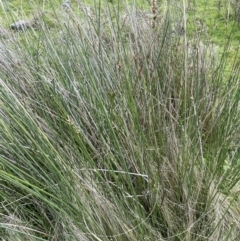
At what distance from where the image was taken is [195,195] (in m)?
1.31

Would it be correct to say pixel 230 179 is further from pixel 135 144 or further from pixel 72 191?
pixel 72 191

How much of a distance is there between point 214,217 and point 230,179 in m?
0.16

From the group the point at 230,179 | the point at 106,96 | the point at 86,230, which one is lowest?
the point at 230,179

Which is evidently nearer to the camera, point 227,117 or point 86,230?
point 86,230

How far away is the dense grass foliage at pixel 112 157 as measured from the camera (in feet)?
3.87

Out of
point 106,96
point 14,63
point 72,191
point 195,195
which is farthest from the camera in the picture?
point 14,63

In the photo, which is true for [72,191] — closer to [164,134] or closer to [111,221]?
[111,221]

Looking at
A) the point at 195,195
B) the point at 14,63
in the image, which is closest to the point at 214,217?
the point at 195,195

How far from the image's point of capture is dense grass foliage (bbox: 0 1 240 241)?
1180mm

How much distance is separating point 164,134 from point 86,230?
40 centimetres

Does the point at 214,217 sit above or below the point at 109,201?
below

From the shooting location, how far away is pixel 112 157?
4.17ft

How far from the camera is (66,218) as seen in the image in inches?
46.4

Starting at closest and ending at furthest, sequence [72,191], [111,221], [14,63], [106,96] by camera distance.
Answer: [72,191], [111,221], [106,96], [14,63]
